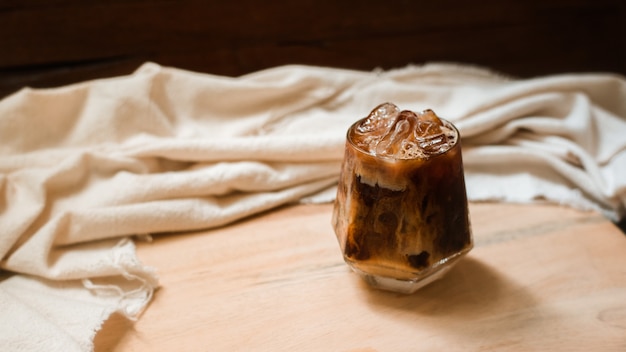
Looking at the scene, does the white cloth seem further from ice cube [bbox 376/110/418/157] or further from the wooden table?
ice cube [bbox 376/110/418/157]

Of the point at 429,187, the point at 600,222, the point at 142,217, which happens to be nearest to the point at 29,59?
the point at 142,217

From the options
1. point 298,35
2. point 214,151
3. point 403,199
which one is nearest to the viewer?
point 403,199

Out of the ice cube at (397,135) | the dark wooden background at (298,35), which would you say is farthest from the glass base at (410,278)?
the dark wooden background at (298,35)

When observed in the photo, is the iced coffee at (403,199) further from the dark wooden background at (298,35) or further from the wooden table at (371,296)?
the dark wooden background at (298,35)

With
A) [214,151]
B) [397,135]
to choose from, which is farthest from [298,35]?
[397,135]

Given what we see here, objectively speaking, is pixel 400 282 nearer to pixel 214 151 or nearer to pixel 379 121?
pixel 379 121

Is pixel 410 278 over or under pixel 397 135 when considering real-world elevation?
under

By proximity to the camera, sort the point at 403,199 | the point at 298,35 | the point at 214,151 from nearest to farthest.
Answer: the point at 403,199 → the point at 214,151 → the point at 298,35
